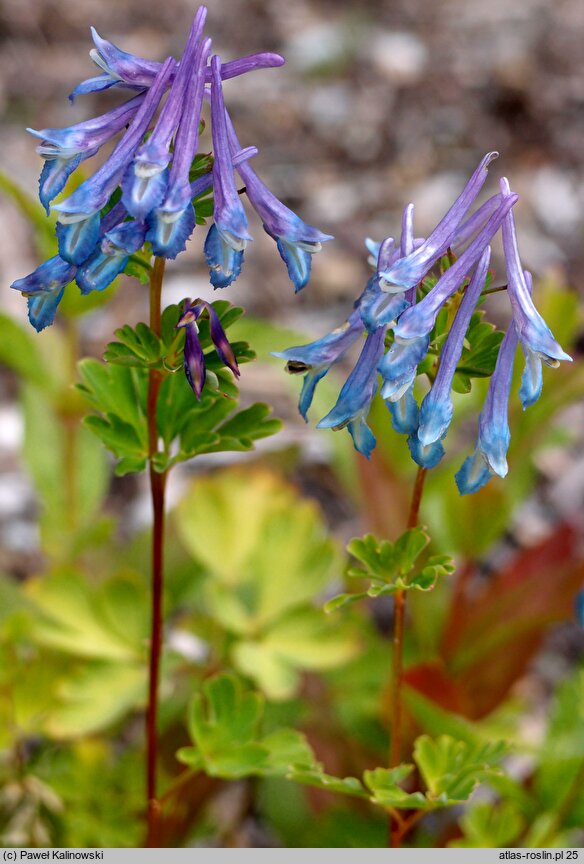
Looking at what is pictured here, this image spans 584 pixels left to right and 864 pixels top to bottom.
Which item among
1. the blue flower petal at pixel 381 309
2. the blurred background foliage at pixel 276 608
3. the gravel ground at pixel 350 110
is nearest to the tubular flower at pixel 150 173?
the blue flower petal at pixel 381 309

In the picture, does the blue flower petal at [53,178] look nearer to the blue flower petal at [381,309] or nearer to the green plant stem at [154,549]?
the green plant stem at [154,549]

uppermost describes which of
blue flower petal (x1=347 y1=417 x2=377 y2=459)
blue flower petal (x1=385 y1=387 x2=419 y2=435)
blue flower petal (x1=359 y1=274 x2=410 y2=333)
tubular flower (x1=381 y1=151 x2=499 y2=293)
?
tubular flower (x1=381 y1=151 x2=499 y2=293)

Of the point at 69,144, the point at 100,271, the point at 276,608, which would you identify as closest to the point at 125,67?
the point at 69,144

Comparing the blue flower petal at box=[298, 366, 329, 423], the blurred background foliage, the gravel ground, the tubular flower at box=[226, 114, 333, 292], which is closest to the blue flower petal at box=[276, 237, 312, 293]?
the tubular flower at box=[226, 114, 333, 292]

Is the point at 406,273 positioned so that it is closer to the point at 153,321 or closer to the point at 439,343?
the point at 439,343

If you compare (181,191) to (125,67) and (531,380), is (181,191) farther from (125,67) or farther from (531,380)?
(531,380)

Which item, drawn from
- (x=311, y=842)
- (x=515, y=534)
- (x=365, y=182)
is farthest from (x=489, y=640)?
(x=365, y=182)

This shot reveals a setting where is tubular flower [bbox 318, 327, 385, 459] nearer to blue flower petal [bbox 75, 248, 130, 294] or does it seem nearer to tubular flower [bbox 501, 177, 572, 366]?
Result: tubular flower [bbox 501, 177, 572, 366]
